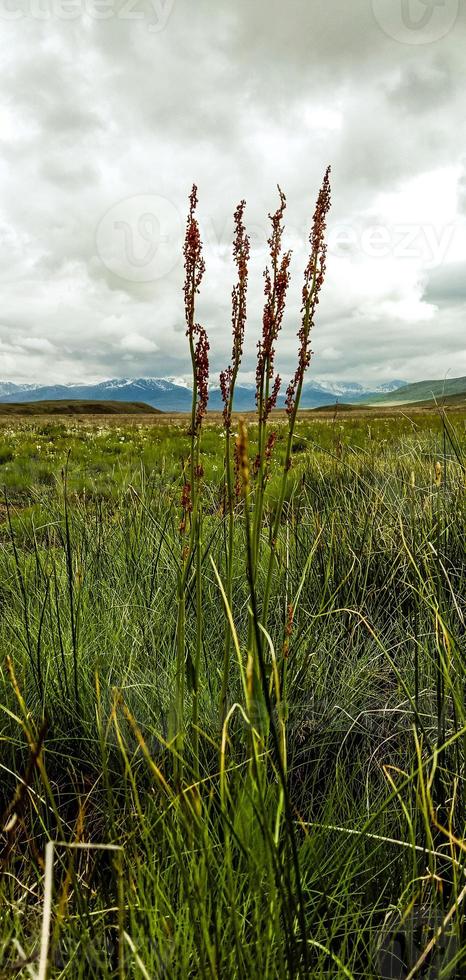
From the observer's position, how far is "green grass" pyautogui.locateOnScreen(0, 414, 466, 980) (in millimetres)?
1218

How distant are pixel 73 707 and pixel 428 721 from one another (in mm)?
1511

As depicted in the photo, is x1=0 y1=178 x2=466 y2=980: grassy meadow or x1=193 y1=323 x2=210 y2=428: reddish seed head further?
x1=193 y1=323 x2=210 y2=428: reddish seed head

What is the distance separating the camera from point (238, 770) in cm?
176

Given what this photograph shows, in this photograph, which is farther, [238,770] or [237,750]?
[237,750]

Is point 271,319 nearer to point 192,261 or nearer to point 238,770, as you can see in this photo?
point 192,261

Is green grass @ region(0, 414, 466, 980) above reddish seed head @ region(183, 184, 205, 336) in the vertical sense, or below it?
below

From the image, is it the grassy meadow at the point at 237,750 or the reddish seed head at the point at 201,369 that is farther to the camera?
the reddish seed head at the point at 201,369

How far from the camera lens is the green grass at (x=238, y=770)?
4.00ft
